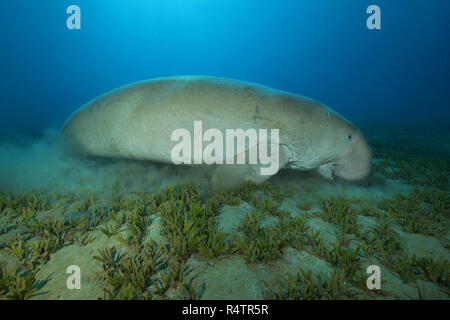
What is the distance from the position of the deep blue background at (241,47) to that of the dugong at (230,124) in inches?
2405

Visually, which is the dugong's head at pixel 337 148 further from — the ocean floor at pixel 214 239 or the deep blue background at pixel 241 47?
the deep blue background at pixel 241 47

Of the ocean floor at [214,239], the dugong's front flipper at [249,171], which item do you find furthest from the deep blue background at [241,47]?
the dugong's front flipper at [249,171]

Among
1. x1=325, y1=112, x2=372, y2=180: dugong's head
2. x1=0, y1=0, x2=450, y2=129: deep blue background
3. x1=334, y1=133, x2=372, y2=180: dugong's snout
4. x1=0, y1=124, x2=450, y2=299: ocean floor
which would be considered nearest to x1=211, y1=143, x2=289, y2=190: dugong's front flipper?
x1=0, y1=124, x2=450, y2=299: ocean floor

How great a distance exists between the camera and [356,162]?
3477mm

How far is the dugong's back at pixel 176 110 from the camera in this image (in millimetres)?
3045

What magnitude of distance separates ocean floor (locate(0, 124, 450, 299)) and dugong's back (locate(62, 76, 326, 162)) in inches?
25.8

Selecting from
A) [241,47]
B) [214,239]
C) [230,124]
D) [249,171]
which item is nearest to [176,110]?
[230,124]

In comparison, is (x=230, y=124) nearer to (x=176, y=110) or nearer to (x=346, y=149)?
(x=176, y=110)

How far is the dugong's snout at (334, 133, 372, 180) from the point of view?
342cm

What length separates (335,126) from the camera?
10.6ft

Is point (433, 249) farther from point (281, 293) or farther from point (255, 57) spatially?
point (255, 57)

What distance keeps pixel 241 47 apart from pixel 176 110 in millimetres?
162573

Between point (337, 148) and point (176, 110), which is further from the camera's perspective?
point (337, 148)

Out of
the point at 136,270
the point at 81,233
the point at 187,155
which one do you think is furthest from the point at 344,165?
the point at 81,233
